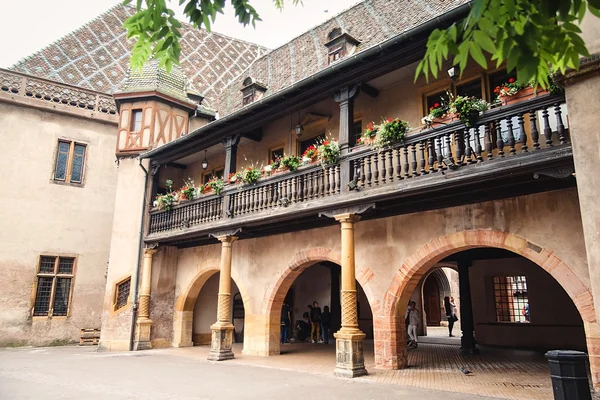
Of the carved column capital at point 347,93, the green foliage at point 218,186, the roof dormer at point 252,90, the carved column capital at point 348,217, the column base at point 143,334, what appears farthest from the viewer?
Result: the roof dormer at point 252,90

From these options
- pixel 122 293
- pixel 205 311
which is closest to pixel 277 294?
pixel 205 311

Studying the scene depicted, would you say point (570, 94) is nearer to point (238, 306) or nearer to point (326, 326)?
point (326, 326)

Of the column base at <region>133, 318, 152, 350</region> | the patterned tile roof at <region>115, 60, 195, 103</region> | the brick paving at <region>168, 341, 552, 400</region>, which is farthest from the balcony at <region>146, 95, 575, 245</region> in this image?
the patterned tile roof at <region>115, 60, 195, 103</region>

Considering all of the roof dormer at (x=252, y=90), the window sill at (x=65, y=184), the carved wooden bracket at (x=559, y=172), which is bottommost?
the carved wooden bracket at (x=559, y=172)

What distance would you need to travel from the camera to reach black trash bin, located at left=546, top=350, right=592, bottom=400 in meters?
3.81

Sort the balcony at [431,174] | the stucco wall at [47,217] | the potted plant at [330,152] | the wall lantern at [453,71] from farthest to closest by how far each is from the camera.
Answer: the stucco wall at [47,217] → the potted plant at [330,152] → the wall lantern at [453,71] → the balcony at [431,174]

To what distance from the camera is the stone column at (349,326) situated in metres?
9.16

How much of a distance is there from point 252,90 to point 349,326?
9.28 m

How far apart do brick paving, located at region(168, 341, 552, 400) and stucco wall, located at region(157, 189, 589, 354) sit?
1.39 m

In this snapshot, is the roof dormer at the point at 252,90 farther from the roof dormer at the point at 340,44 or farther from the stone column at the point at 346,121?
the stone column at the point at 346,121

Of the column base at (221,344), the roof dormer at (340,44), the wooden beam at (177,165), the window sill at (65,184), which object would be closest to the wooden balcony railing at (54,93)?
the window sill at (65,184)

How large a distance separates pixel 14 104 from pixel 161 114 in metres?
5.81

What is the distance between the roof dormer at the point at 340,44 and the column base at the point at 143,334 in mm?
10277

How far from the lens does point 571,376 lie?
3.83 meters
